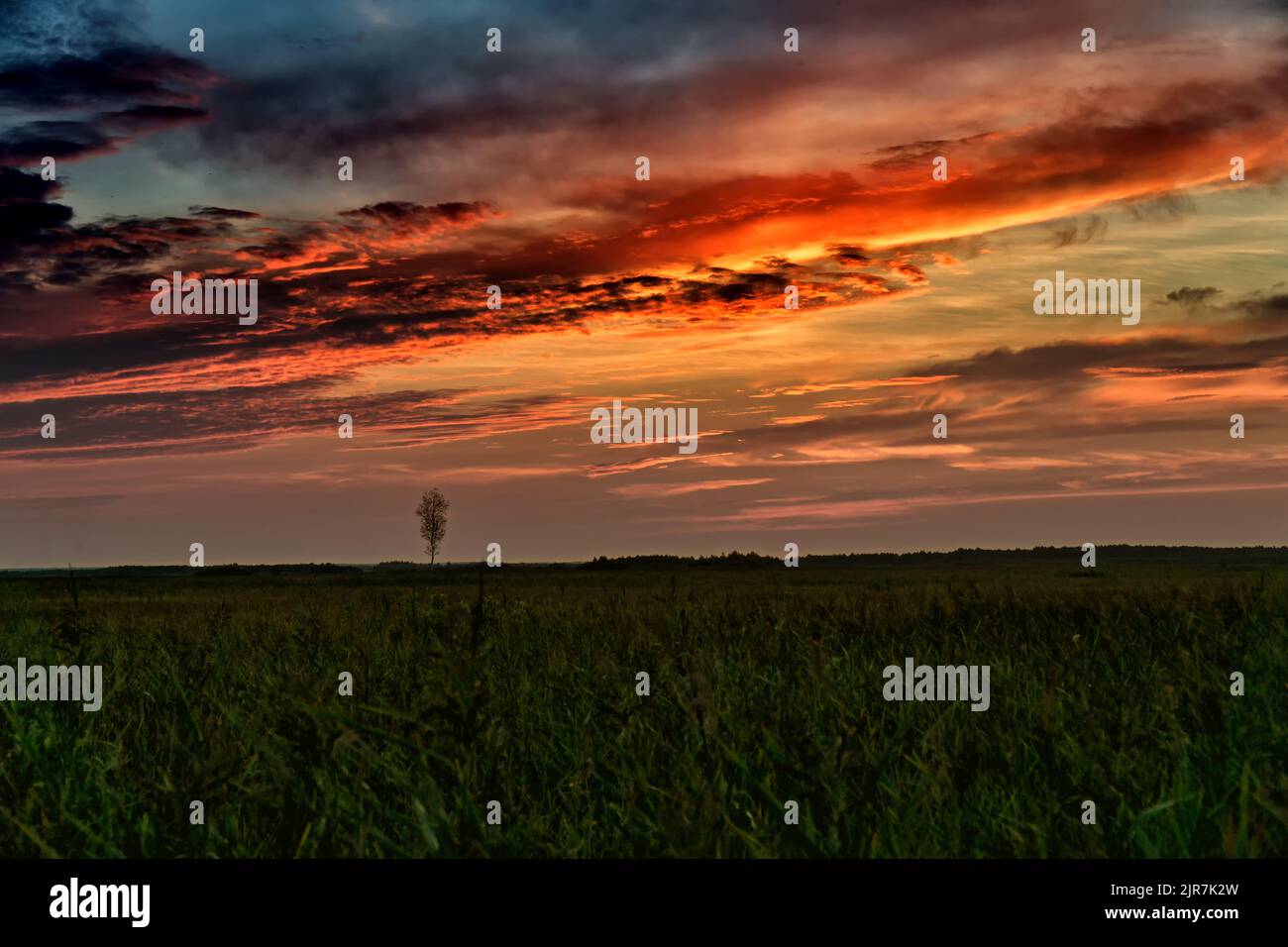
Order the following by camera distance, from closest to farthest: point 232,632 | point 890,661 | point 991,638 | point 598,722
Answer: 1. point 598,722
2. point 890,661
3. point 991,638
4. point 232,632

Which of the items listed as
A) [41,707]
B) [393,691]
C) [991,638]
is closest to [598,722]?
[393,691]

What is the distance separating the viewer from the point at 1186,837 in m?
4.12

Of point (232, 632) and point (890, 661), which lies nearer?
point (890, 661)

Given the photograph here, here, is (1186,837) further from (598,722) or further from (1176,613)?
(1176,613)

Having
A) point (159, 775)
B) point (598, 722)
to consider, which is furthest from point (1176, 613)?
point (159, 775)

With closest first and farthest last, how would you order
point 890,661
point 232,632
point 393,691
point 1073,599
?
point 393,691, point 890,661, point 232,632, point 1073,599

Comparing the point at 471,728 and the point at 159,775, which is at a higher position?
the point at 471,728
